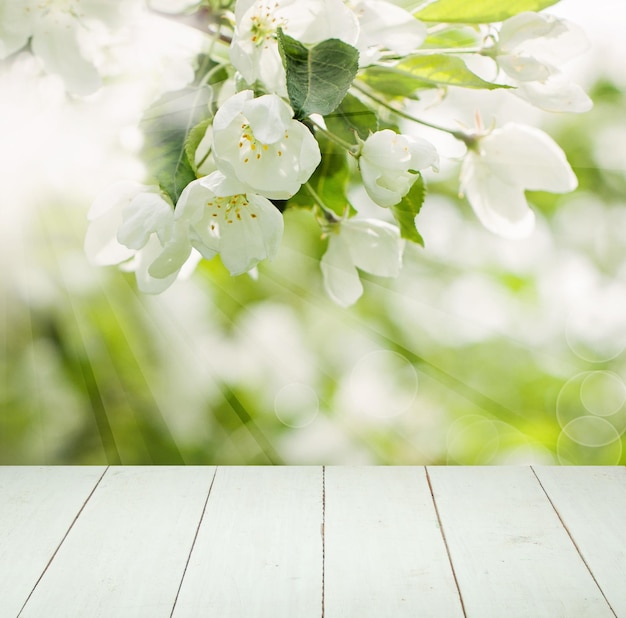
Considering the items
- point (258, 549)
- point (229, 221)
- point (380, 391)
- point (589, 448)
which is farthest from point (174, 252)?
point (589, 448)

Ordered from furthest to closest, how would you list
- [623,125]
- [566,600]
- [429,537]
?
[623,125]
[429,537]
[566,600]

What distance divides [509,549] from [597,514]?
0.22m

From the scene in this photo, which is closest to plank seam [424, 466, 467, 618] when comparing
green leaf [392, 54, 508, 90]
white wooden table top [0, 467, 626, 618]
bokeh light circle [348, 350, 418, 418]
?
white wooden table top [0, 467, 626, 618]

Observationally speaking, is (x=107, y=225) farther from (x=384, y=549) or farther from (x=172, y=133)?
(x=384, y=549)

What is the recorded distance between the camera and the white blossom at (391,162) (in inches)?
18.8

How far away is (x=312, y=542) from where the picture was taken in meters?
1.26

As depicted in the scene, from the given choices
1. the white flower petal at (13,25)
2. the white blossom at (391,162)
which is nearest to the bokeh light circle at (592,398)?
the white blossom at (391,162)

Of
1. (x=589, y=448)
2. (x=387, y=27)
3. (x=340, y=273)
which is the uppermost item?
(x=387, y=27)

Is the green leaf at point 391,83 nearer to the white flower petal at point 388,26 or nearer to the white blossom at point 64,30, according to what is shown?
the white flower petal at point 388,26

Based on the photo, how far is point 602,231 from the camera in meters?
1.59

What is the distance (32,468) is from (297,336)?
0.51 m

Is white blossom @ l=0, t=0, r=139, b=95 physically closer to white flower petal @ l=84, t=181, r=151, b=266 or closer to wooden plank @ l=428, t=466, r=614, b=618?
white flower petal @ l=84, t=181, r=151, b=266

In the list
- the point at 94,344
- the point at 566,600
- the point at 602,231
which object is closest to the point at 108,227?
the point at 566,600

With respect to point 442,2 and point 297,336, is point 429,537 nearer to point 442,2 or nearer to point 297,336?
point 297,336
